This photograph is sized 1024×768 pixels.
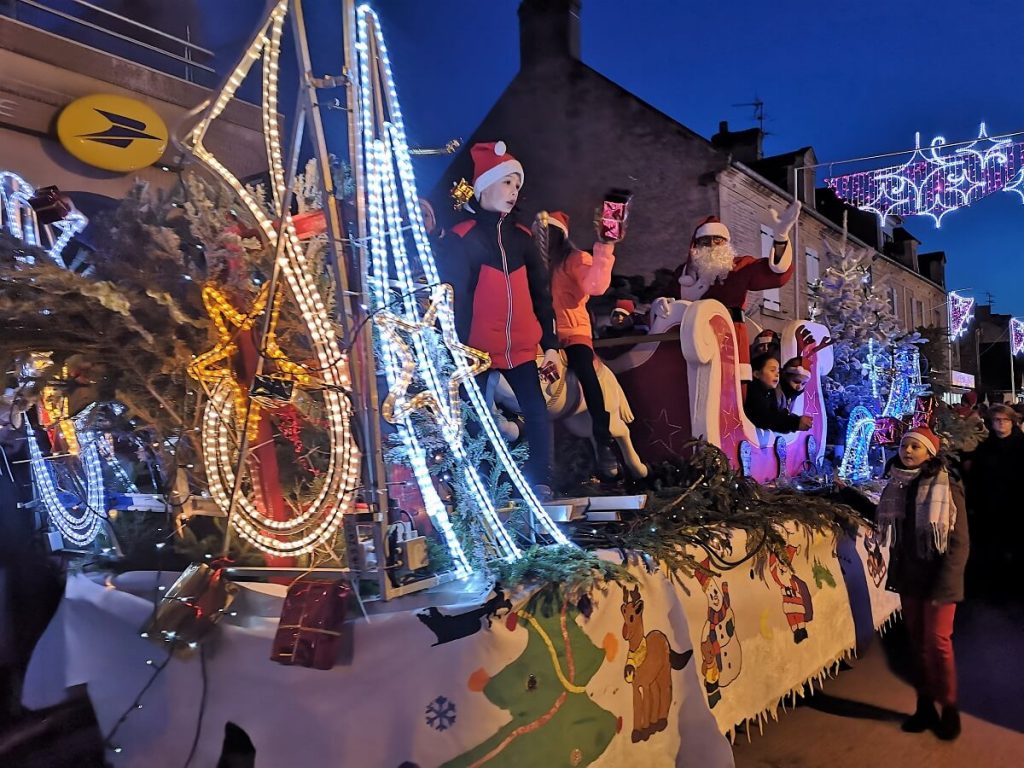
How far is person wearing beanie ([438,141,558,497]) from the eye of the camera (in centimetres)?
488

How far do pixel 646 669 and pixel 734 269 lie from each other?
410 cm

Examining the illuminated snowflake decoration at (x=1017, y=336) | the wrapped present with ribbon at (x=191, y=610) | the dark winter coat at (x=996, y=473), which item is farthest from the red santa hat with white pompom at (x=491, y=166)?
the illuminated snowflake decoration at (x=1017, y=336)

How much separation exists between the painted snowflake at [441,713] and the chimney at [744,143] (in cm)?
1625

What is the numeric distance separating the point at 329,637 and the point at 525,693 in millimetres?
742

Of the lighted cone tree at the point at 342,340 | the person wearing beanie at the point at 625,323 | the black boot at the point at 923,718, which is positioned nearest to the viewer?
the lighted cone tree at the point at 342,340

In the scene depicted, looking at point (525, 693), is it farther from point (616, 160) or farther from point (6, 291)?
point (616, 160)

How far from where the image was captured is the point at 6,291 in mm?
3352

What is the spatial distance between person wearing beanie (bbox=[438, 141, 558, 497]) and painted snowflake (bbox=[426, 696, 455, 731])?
2.19 m

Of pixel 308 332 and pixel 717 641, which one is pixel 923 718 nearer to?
pixel 717 641

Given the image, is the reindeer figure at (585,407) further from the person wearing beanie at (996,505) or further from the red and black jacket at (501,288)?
the person wearing beanie at (996,505)

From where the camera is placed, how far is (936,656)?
4.29 m

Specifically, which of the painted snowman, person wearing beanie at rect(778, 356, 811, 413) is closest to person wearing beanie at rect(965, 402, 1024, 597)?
person wearing beanie at rect(778, 356, 811, 413)

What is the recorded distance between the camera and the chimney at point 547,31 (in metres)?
13.4

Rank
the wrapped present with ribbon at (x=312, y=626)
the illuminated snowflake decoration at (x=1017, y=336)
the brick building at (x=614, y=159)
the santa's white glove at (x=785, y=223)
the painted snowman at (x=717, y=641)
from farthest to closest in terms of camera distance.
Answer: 1. the illuminated snowflake decoration at (x=1017, y=336)
2. the brick building at (x=614, y=159)
3. the santa's white glove at (x=785, y=223)
4. the painted snowman at (x=717, y=641)
5. the wrapped present with ribbon at (x=312, y=626)
